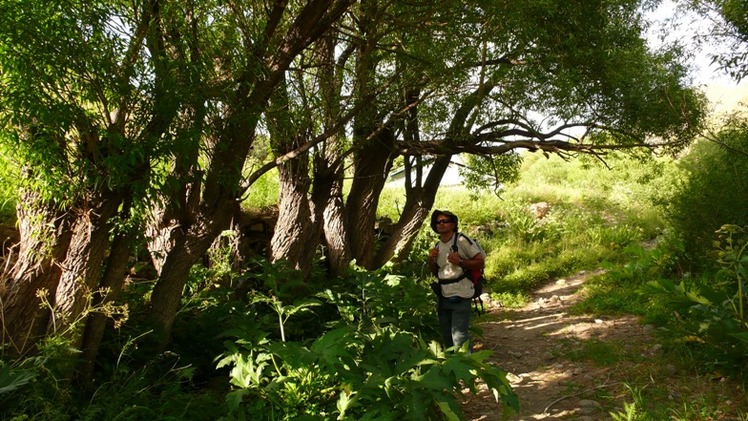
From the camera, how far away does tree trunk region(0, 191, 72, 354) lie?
3.63 m

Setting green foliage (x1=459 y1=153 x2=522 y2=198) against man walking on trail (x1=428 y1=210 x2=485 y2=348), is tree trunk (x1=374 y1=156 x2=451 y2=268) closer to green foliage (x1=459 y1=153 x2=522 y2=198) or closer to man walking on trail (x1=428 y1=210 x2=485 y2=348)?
green foliage (x1=459 y1=153 x2=522 y2=198)

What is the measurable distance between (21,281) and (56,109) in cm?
145

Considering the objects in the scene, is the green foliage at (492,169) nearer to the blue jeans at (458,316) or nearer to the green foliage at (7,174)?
the blue jeans at (458,316)

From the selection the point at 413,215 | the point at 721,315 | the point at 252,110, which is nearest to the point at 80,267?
the point at 252,110

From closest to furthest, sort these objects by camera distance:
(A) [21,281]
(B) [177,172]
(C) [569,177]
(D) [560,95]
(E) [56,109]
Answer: (E) [56,109]
(A) [21,281]
(B) [177,172]
(D) [560,95]
(C) [569,177]

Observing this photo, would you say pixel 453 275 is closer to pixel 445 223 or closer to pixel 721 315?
pixel 445 223

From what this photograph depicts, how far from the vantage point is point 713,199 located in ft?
23.1

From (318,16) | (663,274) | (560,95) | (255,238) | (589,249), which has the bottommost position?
(663,274)

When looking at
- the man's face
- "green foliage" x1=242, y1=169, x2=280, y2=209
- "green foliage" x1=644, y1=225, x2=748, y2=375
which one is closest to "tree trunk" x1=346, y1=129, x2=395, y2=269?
"green foliage" x1=242, y1=169, x2=280, y2=209

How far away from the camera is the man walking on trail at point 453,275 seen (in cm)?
492

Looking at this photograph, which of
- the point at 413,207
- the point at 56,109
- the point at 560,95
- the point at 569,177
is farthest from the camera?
the point at 569,177

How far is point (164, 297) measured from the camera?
4746mm

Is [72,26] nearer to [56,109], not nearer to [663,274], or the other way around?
[56,109]

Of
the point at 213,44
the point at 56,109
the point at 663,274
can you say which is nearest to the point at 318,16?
the point at 213,44
